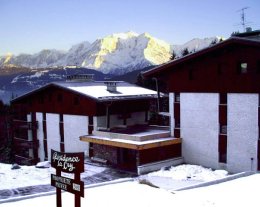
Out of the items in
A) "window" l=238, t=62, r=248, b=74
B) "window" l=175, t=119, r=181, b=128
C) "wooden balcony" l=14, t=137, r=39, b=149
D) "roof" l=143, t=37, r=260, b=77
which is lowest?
"wooden balcony" l=14, t=137, r=39, b=149

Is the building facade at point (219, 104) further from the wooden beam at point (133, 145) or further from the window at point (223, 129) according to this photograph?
the wooden beam at point (133, 145)

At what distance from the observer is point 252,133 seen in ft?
92.0

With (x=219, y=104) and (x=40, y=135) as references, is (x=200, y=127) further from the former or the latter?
(x=40, y=135)

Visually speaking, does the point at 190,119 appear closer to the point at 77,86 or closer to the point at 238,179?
the point at 238,179

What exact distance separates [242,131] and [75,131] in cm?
1894

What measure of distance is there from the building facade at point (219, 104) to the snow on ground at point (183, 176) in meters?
1.51

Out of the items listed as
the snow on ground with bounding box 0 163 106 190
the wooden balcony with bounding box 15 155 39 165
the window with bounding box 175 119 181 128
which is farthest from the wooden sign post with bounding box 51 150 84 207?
the wooden balcony with bounding box 15 155 39 165

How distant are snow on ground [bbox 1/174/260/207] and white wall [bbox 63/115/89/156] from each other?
17937 millimetres

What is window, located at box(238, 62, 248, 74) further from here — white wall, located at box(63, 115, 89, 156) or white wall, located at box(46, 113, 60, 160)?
white wall, located at box(46, 113, 60, 160)

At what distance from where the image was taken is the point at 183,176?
A: 2853cm

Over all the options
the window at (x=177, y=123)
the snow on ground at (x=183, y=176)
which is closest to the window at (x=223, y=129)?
the snow on ground at (x=183, y=176)

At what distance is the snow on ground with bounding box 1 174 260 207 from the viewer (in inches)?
650

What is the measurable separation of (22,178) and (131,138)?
9644mm

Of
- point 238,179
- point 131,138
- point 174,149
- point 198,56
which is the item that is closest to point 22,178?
point 131,138
